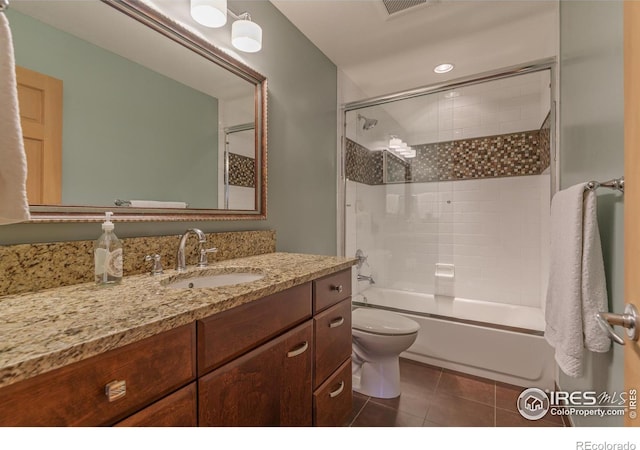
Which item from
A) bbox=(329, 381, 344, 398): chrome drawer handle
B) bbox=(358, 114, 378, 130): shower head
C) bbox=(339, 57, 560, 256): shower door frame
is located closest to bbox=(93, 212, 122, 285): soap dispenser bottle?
bbox=(329, 381, 344, 398): chrome drawer handle

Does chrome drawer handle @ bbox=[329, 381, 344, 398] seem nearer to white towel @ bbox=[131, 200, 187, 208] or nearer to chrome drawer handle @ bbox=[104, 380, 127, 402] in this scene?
chrome drawer handle @ bbox=[104, 380, 127, 402]

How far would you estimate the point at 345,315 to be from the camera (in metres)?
1.41

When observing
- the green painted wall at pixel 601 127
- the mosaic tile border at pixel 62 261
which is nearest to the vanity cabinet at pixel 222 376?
the mosaic tile border at pixel 62 261

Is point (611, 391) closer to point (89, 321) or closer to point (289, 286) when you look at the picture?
point (289, 286)

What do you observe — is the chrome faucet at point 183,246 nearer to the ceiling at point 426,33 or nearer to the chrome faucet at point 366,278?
the ceiling at point 426,33

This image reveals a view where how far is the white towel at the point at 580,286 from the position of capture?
972 millimetres

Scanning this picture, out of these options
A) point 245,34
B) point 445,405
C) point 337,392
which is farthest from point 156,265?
point 445,405

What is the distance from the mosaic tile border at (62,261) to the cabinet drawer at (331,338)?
626 mm

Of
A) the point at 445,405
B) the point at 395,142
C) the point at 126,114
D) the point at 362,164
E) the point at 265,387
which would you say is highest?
the point at 395,142

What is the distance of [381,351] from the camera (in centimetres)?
176

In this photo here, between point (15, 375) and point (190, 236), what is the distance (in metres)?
0.88

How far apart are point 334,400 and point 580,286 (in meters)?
1.06

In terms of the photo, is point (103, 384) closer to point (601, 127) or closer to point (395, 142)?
point (601, 127)
